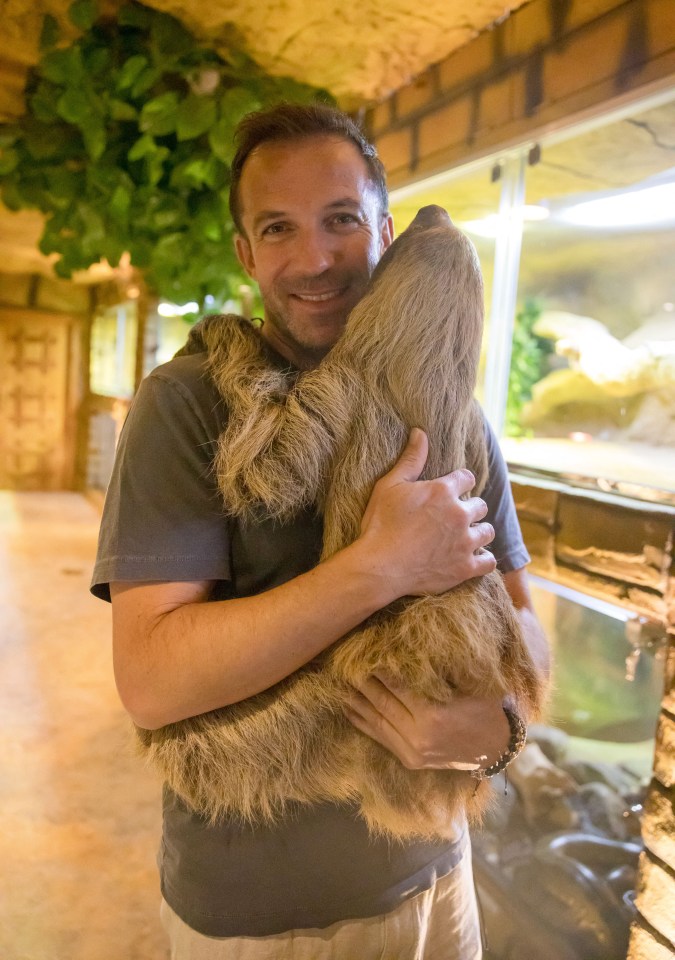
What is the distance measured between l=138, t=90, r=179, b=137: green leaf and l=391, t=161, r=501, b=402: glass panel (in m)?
0.74

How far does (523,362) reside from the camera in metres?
2.02

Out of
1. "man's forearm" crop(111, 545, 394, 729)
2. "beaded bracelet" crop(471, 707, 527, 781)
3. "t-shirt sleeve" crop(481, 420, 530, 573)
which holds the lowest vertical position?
"beaded bracelet" crop(471, 707, 527, 781)

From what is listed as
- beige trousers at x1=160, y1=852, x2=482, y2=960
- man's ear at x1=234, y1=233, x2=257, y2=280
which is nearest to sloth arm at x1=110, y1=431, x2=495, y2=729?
beige trousers at x1=160, y1=852, x2=482, y2=960

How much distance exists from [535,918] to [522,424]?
1354 millimetres

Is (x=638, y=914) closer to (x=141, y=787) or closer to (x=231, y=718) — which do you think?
(x=231, y=718)

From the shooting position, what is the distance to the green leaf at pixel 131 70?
1836mm

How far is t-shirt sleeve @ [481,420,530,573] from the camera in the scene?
1192 millimetres

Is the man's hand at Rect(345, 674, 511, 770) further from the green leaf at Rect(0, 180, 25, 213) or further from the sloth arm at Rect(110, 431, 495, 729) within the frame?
the green leaf at Rect(0, 180, 25, 213)

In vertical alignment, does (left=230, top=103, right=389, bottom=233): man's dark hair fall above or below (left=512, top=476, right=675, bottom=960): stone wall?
above

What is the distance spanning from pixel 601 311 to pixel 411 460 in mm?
1178

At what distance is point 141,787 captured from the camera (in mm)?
2461

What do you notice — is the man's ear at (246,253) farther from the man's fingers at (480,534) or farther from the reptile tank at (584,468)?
the reptile tank at (584,468)

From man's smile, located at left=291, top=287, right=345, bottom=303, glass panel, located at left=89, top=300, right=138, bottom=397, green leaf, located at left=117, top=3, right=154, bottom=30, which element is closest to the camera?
man's smile, located at left=291, top=287, right=345, bottom=303

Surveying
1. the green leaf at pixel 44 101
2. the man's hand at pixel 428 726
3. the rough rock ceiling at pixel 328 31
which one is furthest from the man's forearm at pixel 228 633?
the green leaf at pixel 44 101
